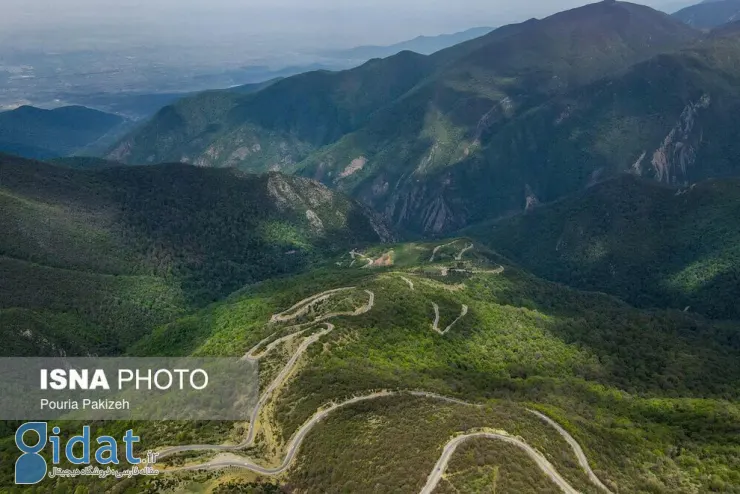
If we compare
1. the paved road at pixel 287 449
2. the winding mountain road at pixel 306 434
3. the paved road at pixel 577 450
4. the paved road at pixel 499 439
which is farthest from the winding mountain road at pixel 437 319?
the paved road at pixel 499 439

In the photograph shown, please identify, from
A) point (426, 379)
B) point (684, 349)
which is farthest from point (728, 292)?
point (426, 379)

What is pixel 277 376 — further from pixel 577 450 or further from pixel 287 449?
pixel 577 450

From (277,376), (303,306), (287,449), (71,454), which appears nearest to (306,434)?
(287,449)

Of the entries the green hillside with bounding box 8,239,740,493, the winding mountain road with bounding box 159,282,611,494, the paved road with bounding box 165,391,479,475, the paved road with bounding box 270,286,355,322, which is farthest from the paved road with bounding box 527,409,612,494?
the paved road with bounding box 270,286,355,322

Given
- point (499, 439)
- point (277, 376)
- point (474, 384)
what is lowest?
point (474, 384)

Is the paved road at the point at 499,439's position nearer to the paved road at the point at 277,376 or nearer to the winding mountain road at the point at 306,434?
the winding mountain road at the point at 306,434

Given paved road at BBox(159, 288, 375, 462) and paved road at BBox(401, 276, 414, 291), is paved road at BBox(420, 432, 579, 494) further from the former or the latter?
paved road at BBox(401, 276, 414, 291)

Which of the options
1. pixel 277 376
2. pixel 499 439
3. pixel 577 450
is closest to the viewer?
pixel 499 439
